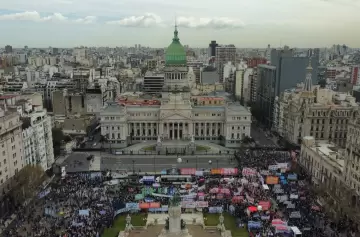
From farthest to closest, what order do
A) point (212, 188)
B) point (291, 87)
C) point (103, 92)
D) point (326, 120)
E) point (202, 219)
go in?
point (103, 92), point (291, 87), point (326, 120), point (212, 188), point (202, 219)

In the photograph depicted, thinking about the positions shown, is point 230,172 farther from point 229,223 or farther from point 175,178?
point 229,223

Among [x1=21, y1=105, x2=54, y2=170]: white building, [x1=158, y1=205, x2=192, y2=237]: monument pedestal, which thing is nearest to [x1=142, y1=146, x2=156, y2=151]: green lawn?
[x1=21, y1=105, x2=54, y2=170]: white building

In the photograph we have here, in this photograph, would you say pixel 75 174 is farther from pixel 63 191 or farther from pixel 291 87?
pixel 291 87

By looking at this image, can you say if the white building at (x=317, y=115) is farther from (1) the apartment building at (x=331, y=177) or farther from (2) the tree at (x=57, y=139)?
(2) the tree at (x=57, y=139)

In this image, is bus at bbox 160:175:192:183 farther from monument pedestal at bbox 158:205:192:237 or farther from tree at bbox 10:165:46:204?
monument pedestal at bbox 158:205:192:237

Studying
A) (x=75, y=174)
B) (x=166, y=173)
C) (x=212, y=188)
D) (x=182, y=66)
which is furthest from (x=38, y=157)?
(x=182, y=66)

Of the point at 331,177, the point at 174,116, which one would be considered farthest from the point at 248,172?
the point at 174,116
